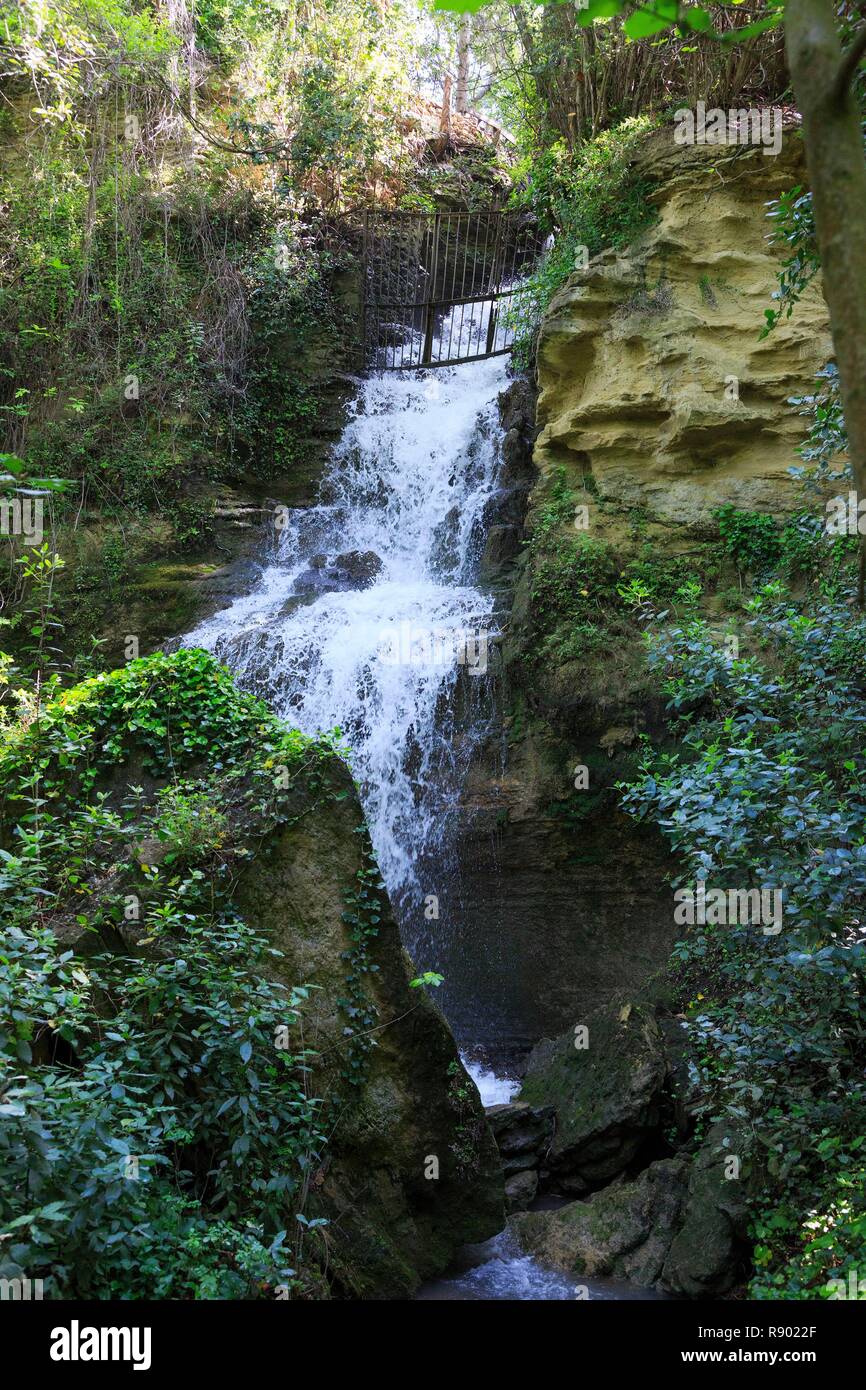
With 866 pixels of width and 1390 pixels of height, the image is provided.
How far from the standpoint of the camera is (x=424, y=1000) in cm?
568

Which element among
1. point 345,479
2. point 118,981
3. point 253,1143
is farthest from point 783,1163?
point 345,479

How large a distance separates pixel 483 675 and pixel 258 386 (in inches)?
277

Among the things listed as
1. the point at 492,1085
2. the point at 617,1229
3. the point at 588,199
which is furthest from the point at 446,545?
the point at 617,1229

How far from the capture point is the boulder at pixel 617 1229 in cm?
559

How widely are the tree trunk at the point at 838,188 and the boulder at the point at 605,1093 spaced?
18.8ft

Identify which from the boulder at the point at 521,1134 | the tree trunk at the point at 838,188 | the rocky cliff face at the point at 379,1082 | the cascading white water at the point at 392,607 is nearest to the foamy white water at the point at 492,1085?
the boulder at the point at 521,1134

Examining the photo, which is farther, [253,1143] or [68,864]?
[68,864]

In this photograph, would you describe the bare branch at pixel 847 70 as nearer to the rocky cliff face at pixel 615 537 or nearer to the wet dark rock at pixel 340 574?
the rocky cliff face at pixel 615 537

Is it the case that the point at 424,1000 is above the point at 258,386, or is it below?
below

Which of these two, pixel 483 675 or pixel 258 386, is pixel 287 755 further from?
pixel 258 386

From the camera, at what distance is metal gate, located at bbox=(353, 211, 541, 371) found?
49.9 feet

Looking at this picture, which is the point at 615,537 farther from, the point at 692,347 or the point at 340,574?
the point at 340,574

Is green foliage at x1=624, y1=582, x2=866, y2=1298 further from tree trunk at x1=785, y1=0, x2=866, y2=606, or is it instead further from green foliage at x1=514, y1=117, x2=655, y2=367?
green foliage at x1=514, y1=117, x2=655, y2=367

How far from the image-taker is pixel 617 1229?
5.75 meters
